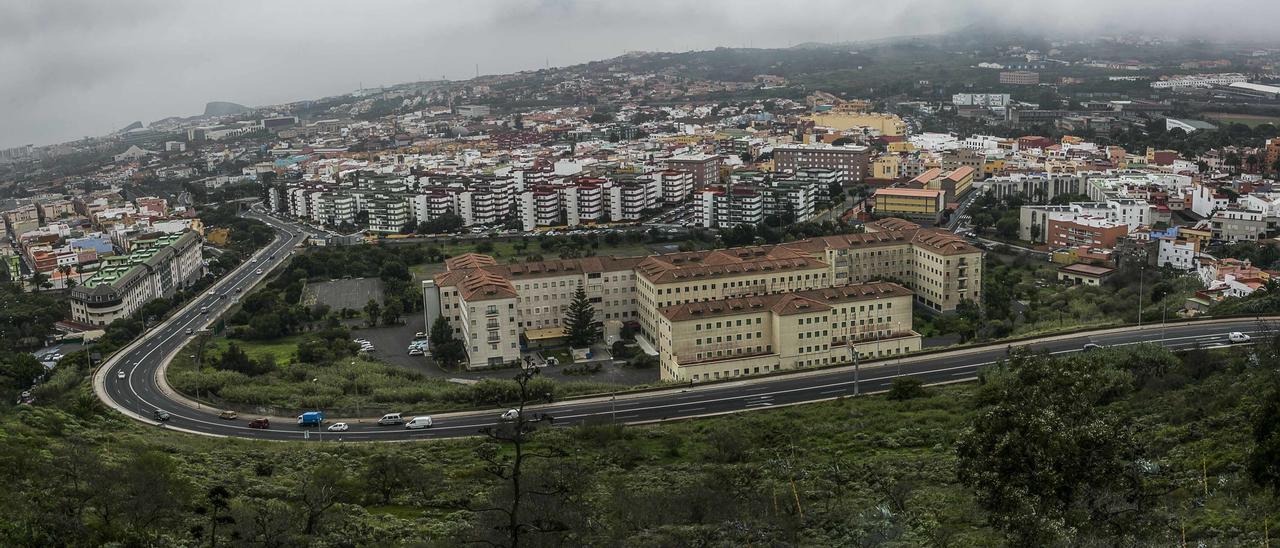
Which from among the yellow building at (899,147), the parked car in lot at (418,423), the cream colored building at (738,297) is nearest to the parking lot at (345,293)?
the cream colored building at (738,297)

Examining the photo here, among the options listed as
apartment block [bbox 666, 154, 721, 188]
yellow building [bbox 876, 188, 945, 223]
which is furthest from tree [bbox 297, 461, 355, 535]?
apartment block [bbox 666, 154, 721, 188]

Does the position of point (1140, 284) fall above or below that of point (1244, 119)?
below

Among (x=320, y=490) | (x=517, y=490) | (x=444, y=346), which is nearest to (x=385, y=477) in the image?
(x=320, y=490)

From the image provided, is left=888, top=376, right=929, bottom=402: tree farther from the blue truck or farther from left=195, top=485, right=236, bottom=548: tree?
left=195, top=485, right=236, bottom=548: tree

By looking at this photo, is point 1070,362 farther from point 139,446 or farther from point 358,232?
point 358,232

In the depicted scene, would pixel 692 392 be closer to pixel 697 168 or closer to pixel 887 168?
pixel 887 168
